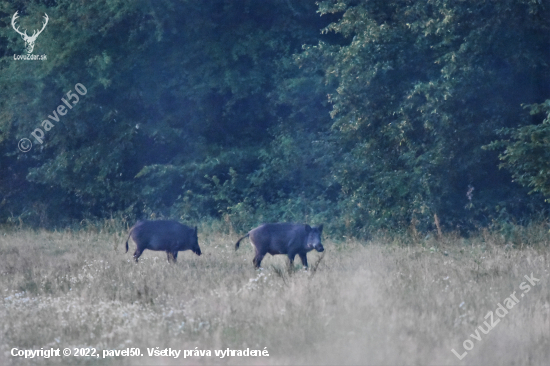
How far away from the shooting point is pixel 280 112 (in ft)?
64.0

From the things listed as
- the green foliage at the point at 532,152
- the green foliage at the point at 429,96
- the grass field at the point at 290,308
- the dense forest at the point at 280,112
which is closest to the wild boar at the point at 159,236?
the grass field at the point at 290,308

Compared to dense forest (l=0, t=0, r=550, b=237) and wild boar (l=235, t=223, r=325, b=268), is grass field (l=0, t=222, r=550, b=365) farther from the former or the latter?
dense forest (l=0, t=0, r=550, b=237)

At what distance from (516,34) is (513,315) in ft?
28.0

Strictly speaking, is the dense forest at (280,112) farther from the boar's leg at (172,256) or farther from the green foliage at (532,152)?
the boar's leg at (172,256)

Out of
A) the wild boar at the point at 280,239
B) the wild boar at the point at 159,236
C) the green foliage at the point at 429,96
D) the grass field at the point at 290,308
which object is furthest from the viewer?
the green foliage at the point at 429,96

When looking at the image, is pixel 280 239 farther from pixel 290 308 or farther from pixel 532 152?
pixel 532 152

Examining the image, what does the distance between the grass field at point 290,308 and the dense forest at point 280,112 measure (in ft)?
11.8

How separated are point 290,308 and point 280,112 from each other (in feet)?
42.4

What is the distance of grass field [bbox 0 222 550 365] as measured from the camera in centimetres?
604

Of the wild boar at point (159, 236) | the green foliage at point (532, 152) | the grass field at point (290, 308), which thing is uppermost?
the green foliage at point (532, 152)

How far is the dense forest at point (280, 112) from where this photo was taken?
14062 mm

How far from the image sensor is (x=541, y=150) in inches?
512

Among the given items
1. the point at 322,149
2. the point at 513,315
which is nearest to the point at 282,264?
the point at 513,315

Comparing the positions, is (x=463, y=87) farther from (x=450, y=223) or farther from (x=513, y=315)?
(x=513, y=315)
